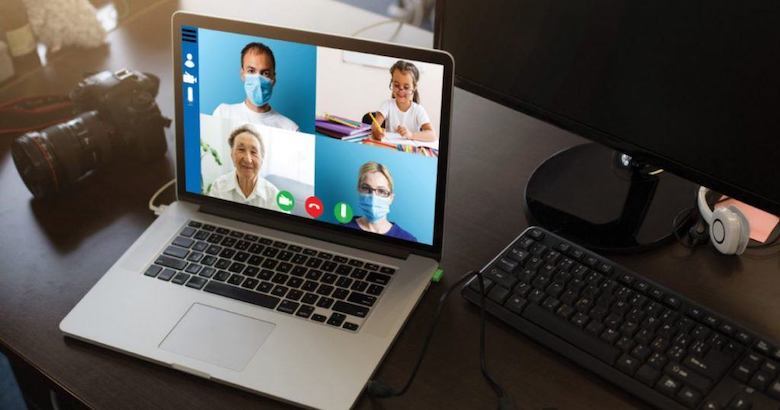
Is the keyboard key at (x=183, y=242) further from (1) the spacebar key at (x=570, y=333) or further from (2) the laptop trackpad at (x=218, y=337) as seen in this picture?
(1) the spacebar key at (x=570, y=333)

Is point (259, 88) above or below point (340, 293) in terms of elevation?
above

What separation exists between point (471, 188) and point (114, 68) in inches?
27.3

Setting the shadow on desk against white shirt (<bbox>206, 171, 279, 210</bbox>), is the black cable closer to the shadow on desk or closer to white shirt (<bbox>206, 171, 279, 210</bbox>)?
white shirt (<bbox>206, 171, 279, 210</bbox>)

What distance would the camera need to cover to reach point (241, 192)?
38.9 inches

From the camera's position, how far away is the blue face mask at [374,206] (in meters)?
0.93

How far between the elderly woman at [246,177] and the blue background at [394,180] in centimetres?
7

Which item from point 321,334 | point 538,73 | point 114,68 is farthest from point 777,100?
point 114,68

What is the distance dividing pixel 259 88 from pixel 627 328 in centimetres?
51

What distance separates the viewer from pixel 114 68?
136cm

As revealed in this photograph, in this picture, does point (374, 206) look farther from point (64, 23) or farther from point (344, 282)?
point (64, 23)

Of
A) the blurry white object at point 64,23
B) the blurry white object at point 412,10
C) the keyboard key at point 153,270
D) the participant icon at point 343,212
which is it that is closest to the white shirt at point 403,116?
the participant icon at point 343,212

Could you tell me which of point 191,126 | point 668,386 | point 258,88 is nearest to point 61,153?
point 191,126

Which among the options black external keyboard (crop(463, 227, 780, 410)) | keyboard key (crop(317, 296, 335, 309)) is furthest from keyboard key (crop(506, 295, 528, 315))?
keyboard key (crop(317, 296, 335, 309))

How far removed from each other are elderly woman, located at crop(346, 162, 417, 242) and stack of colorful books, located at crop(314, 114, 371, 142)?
0.04 meters
